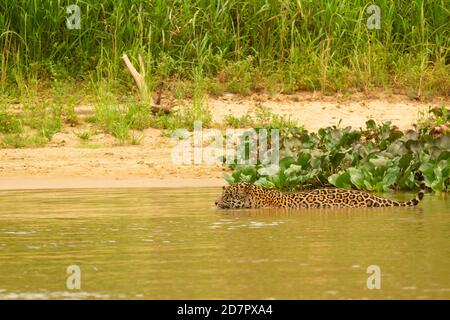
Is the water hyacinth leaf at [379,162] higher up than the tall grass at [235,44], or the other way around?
the tall grass at [235,44]

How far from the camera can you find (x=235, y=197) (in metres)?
9.84

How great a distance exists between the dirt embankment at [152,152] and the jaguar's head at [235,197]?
6.65 ft

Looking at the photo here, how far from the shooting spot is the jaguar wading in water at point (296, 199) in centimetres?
982

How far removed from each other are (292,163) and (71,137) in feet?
11.9

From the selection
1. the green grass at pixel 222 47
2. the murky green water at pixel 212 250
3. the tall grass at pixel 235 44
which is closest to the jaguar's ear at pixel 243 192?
the murky green water at pixel 212 250

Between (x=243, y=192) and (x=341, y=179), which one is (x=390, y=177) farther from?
(x=243, y=192)

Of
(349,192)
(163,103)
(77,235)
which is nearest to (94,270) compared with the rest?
(77,235)

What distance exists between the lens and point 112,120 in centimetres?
1391

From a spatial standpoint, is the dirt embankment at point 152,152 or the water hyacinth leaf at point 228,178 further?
the dirt embankment at point 152,152

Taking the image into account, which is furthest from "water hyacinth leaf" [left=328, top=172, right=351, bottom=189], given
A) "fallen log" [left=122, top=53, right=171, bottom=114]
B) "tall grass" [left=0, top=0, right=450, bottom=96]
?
"tall grass" [left=0, top=0, right=450, bottom=96]

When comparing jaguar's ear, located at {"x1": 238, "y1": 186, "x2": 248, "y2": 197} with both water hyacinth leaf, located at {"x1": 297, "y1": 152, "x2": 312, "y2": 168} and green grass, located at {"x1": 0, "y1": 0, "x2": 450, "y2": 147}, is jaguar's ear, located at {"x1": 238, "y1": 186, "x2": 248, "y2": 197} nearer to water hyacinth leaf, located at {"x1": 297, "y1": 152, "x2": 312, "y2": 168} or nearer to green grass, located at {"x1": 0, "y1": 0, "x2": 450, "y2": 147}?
water hyacinth leaf, located at {"x1": 297, "y1": 152, "x2": 312, "y2": 168}

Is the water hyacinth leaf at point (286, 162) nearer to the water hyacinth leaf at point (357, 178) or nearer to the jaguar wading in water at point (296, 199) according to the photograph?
the water hyacinth leaf at point (357, 178)

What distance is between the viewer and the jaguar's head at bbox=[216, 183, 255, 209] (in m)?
9.79

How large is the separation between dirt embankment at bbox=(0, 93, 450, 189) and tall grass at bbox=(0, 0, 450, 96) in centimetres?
39
